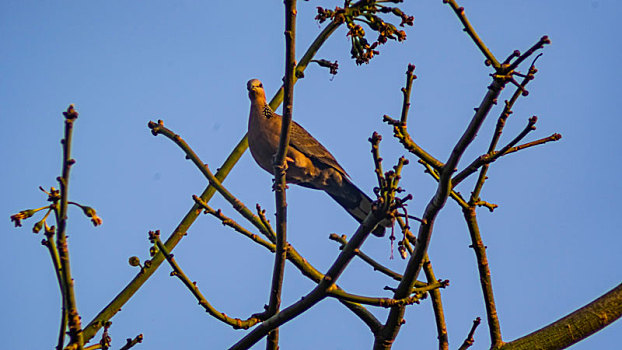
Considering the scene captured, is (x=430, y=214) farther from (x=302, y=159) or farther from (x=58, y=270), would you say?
(x=302, y=159)

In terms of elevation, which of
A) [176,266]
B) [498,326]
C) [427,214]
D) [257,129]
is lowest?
[498,326]

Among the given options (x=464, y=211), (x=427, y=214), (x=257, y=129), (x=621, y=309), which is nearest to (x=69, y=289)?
(x=427, y=214)

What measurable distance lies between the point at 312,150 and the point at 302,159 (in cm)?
26

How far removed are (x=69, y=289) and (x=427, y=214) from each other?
1.57m


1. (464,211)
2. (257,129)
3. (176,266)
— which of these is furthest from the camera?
(257,129)

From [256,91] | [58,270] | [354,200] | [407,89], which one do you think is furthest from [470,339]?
[256,91]

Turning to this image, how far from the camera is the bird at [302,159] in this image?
6320mm

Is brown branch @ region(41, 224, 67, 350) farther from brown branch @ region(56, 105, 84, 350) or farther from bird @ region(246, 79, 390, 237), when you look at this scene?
bird @ region(246, 79, 390, 237)

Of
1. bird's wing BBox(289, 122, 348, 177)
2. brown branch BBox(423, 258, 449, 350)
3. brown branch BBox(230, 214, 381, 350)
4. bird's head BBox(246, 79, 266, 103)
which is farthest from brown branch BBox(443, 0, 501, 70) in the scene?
bird's head BBox(246, 79, 266, 103)

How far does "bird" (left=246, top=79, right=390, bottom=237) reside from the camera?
20.7ft

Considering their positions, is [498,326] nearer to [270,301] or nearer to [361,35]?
[270,301]

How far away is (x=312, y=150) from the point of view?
6.80 metres

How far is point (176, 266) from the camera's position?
11.0 feet

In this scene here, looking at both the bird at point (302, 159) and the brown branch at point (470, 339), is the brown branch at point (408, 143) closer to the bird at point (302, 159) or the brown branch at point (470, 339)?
the brown branch at point (470, 339)
